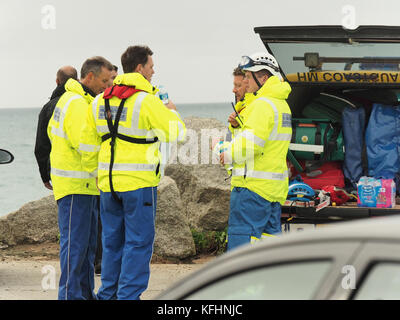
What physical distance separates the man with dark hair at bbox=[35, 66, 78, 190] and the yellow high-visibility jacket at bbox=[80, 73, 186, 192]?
0.90 meters

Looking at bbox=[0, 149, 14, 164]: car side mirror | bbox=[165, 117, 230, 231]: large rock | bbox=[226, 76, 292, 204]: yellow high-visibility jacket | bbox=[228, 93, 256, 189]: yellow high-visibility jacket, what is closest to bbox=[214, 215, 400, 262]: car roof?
bbox=[226, 76, 292, 204]: yellow high-visibility jacket

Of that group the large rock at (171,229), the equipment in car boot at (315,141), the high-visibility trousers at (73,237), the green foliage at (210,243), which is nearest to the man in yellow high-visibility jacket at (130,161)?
the high-visibility trousers at (73,237)

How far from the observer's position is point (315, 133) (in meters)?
7.55

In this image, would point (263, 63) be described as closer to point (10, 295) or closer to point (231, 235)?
point (231, 235)

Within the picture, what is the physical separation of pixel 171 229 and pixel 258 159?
3.35 metres

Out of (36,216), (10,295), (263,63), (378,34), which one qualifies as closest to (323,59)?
(378,34)

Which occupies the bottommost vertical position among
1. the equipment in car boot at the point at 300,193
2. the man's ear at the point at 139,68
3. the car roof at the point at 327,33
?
the equipment in car boot at the point at 300,193

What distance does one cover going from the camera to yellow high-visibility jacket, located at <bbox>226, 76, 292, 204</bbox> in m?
5.72

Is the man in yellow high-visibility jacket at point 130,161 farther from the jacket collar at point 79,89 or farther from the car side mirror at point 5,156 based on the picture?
the car side mirror at point 5,156

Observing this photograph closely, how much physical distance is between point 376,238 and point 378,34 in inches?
206

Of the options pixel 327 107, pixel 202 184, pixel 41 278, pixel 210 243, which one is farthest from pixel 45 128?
pixel 202 184

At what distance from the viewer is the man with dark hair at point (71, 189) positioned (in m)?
6.13

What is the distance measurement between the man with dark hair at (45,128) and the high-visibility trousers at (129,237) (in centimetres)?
104

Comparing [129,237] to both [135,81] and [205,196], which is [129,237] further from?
[205,196]
